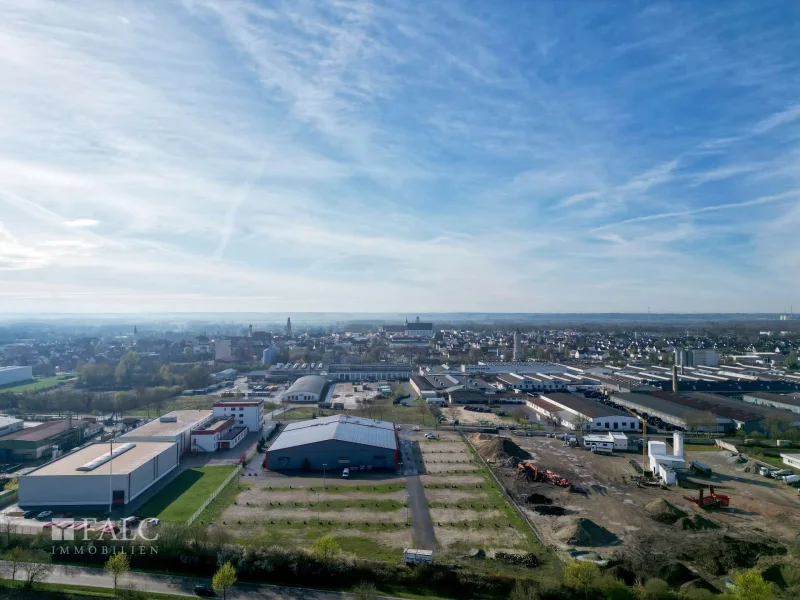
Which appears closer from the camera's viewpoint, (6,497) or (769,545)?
(769,545)

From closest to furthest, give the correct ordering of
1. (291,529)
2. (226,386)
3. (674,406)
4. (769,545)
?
1. (769,545)
2. (291,529)
3. (674,406)
4. (226,386)

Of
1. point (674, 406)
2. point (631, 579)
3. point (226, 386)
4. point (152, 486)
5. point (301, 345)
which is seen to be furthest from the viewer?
point (301, 345)

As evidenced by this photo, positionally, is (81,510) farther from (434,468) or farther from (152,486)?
(434,468)

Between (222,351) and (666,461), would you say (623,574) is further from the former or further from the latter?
(222,351)

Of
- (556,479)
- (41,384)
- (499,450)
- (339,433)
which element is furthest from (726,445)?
(41,384)

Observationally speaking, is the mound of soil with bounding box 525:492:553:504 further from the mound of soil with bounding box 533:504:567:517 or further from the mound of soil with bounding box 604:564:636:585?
the mound of soil with bounding box 604:564:636:585

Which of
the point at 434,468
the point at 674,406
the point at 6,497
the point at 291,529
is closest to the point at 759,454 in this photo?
the point at 674,406

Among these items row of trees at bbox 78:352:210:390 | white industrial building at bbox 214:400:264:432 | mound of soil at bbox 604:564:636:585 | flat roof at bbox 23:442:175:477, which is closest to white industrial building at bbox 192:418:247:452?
white industrial building at bbox 214:400:264:432

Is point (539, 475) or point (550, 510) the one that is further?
point (539, 475)
